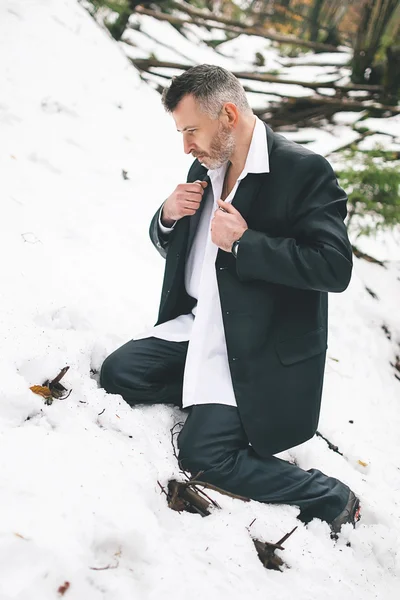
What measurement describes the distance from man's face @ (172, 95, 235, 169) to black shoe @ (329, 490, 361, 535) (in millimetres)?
1535

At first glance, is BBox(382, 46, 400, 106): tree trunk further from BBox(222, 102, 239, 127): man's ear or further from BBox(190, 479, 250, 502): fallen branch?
BBox(190, 479, 250, 502): fallen branch

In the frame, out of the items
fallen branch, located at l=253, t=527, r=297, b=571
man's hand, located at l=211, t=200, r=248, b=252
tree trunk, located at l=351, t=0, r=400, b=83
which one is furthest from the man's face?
tree trunk, located at l=351, t=0, r=400, b=83

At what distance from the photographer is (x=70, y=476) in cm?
146

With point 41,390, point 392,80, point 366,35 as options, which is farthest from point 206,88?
point 366,35

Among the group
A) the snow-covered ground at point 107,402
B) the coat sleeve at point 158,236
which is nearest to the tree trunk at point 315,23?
the snow-covered ground at point 107,402

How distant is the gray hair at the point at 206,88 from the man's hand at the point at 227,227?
1.20 ft

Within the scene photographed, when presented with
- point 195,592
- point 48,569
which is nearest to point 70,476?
point 48,569

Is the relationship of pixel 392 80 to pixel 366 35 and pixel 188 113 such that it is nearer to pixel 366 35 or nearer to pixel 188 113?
pixel 366 35

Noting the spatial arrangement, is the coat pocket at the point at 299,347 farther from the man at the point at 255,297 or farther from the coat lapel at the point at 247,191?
the coat lapel at the point at 247,191

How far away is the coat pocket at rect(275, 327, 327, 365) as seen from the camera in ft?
6.21

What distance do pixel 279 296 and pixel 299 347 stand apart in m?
0.22

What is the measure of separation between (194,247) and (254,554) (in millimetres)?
1309

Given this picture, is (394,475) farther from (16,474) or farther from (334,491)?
(16,474)

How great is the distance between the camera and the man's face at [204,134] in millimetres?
1818
